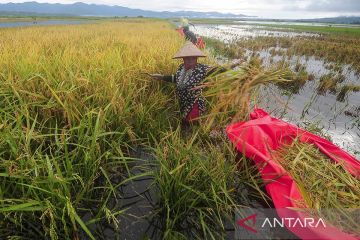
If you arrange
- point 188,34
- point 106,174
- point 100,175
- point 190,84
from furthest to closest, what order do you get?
point 188,34 < point 190,84 < point 100,175 < point 106,174

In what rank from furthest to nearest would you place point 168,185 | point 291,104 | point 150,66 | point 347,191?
point 291,104
point 150,66
point 347,191
point 168,185

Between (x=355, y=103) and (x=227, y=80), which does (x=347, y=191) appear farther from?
(x=355, y=103)

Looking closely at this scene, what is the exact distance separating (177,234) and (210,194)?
1.29 feet

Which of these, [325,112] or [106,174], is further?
[325,112]

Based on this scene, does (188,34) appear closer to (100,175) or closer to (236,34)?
(100,175)

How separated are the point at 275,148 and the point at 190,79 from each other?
1.27 m

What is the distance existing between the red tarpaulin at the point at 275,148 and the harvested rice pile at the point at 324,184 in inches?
Result: 3.4

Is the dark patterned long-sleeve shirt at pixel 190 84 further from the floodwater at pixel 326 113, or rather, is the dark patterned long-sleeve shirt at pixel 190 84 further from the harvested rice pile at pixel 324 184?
the harvested rice pile at pixel 324 184

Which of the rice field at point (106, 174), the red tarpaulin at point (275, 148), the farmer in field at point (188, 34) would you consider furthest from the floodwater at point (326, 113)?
the farmer in field at point (188, 34)

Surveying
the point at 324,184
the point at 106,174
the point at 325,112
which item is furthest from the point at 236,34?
the point at 106,174

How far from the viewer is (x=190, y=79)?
3.08 m

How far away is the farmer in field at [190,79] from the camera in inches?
121

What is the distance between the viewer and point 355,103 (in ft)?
17.8

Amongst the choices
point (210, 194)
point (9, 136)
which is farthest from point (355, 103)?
point (9, 136)
